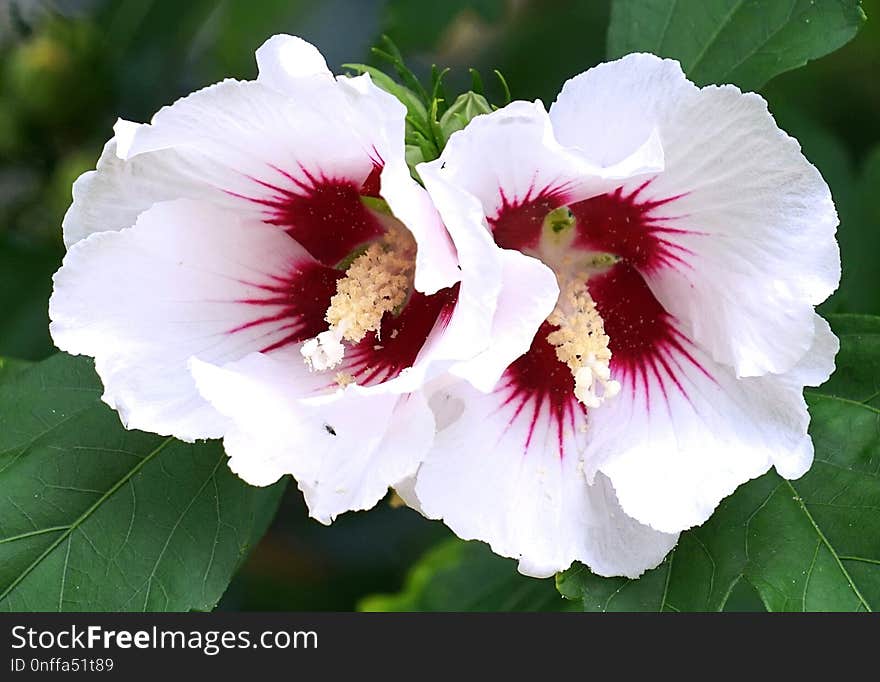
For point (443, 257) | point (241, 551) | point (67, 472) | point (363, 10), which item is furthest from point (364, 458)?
point (363, 10)

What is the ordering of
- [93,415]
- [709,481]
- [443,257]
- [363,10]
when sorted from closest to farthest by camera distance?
[443,257]
[709,481]
[93,415]
[363,10]

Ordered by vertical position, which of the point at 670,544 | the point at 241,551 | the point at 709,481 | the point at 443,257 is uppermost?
the point at 443,257

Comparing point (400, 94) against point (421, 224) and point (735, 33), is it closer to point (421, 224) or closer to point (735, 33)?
point (421, 224)

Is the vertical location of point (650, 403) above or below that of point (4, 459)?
above

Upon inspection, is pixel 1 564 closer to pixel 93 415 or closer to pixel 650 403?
pixel 93 415

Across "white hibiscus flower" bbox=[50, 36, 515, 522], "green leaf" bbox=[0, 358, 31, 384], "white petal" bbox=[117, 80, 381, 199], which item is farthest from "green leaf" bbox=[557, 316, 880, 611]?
A: "green leaf" bbox=[0, 358, 31, 384]

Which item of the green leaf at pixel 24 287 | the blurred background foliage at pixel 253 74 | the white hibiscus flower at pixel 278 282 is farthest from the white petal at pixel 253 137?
the green leaf at pixel 24 287

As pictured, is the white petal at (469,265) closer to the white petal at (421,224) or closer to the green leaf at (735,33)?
the white petal at (421,224)
